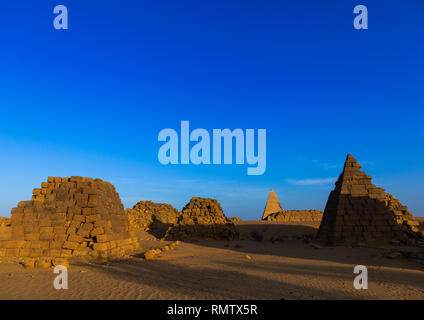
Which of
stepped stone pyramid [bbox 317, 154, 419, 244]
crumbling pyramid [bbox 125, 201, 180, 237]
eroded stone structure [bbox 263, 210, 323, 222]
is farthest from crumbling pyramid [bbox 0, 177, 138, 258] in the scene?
eroded stone structure [bbox 263, 210, 323, 222]

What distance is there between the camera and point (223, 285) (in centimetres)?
663

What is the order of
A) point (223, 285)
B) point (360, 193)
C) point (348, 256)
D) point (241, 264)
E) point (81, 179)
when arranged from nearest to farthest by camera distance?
point (223, 285)
point (241, 264)
point (348, 256)
point (81, 179)
point (360, 193)

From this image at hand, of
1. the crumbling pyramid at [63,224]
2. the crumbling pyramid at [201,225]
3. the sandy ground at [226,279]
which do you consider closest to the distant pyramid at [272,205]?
the crumbling pyramid at [201,225]

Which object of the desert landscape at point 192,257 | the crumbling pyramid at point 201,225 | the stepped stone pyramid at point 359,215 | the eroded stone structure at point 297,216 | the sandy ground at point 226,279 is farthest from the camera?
the eroded stone structure at point 297,216

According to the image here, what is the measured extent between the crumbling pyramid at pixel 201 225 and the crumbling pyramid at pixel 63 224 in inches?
326

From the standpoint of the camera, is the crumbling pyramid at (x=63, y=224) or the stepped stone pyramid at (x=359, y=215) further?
the stepped stone pyramid at (x=359, y=215)

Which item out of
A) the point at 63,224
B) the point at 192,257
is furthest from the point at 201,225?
the point at 63,224

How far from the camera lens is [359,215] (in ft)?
46.1

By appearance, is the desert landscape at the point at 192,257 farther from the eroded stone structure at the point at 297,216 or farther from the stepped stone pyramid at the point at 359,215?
the eroded stone structure at the point at 297,216

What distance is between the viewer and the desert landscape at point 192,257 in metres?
6.20
